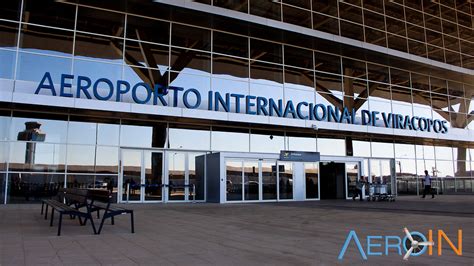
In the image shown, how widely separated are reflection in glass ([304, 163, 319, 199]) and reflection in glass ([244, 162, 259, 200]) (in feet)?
10.9

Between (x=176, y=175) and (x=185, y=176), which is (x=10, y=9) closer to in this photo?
(x=176, y=175)

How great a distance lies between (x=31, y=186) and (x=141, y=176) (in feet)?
15.1

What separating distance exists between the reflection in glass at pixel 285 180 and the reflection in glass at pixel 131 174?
24.0 feet

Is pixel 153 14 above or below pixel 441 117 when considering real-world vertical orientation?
above

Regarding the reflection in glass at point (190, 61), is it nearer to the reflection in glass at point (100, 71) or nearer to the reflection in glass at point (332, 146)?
the reflection in glass at point (100, 71)

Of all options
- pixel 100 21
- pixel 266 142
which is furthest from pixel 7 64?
pixel 266 142

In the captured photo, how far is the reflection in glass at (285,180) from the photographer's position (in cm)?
2289

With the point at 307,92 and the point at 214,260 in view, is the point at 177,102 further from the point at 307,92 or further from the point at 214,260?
the point at 214,260

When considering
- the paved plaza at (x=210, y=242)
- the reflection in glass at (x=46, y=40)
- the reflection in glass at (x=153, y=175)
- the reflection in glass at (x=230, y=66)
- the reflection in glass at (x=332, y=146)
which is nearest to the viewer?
the paved plaza at (x=210, y=242)

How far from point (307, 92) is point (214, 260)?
18.7 m

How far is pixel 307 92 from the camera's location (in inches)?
944

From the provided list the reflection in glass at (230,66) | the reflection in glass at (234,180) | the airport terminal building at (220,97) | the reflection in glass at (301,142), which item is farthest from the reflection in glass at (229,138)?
the reflection in glass at (230,66)

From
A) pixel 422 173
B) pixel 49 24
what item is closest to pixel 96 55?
pixel 49 24

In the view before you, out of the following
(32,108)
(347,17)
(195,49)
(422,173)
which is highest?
(347,17)
